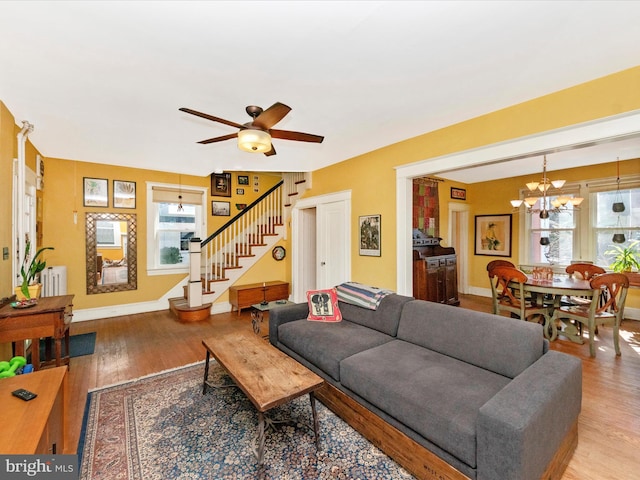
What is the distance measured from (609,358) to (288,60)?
4605mm

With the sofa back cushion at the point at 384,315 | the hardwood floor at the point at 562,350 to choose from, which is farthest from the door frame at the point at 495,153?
the hardwood floor at the point at 562,350

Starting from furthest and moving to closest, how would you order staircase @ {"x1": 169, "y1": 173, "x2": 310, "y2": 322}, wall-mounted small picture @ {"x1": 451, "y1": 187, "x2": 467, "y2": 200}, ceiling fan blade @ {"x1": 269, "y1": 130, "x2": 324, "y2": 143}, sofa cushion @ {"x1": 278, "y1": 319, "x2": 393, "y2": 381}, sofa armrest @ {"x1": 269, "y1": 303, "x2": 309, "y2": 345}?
wall-mounted small picture @ {"x1": 451, "y1": 187, "x2": 467, "y2": 200} < staircase @ {"x1": 169, "y1": 173, "x2": 310, "y2": 322} < sofa armrest @ {"x1": 269, "y1": 303, "x2": 309, "y2": 345} < ceiling fan blade @ {"x1": 269, "y1": 130, "x2": 324, "y2": 143} < sofa cushion @ {"x1": 278, "y1": 319, "x2": 393, "y2": 381}

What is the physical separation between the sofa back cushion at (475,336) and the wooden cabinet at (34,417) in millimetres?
2422

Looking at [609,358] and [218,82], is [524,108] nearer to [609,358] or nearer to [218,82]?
[218,82]

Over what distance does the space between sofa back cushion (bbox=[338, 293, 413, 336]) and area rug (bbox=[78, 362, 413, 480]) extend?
2.99ft

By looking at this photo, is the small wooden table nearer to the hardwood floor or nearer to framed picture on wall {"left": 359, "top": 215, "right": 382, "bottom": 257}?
the hardwood floor

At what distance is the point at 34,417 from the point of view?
129cm

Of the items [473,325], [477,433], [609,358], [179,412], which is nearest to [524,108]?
[473,325]

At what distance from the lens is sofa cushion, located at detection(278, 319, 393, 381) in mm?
2338

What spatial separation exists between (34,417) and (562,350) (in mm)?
4866

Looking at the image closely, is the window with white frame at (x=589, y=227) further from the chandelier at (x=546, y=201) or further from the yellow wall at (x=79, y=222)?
the yellow wall at (x=79, y=222)

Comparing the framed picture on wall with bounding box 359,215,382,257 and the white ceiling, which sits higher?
the white ceiling

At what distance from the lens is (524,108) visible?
8.70 feet

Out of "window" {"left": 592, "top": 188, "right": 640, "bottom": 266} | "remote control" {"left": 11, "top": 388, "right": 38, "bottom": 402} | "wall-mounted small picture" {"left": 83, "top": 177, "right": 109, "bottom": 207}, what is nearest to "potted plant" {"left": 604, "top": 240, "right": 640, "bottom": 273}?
"window" {"left": 592, "top": 188, "right": 640, "bottom": 266}
